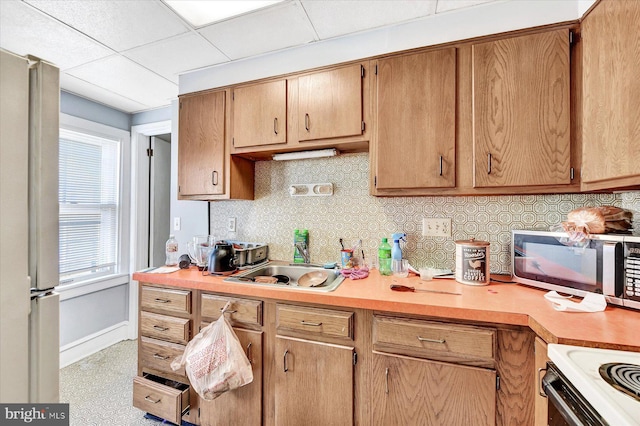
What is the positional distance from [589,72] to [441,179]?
2.51 ft

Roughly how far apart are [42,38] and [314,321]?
8.24ft

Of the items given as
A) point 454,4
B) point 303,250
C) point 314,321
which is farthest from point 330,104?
point 314,321

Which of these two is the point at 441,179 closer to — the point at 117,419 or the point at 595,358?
the point at 595,358

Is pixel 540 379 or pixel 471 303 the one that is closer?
pixel 540 379

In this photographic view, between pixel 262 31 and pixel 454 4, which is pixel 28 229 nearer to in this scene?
pixel 262 31

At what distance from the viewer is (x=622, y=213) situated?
1216mm

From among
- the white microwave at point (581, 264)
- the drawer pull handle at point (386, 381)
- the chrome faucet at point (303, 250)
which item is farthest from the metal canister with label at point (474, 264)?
the chrome faucet at point (303, 250)

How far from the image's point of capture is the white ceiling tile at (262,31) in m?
1.61

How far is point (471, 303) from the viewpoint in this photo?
1.18 m

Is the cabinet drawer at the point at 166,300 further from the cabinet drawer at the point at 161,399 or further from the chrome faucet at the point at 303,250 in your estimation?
the chrome faucet at the point at 303,250

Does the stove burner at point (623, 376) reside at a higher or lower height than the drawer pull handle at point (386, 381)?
higher

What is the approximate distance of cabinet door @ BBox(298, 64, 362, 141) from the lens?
169 cm

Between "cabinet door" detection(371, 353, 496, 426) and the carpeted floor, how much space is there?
1568 millimetres

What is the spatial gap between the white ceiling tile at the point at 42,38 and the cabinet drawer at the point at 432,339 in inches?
101
